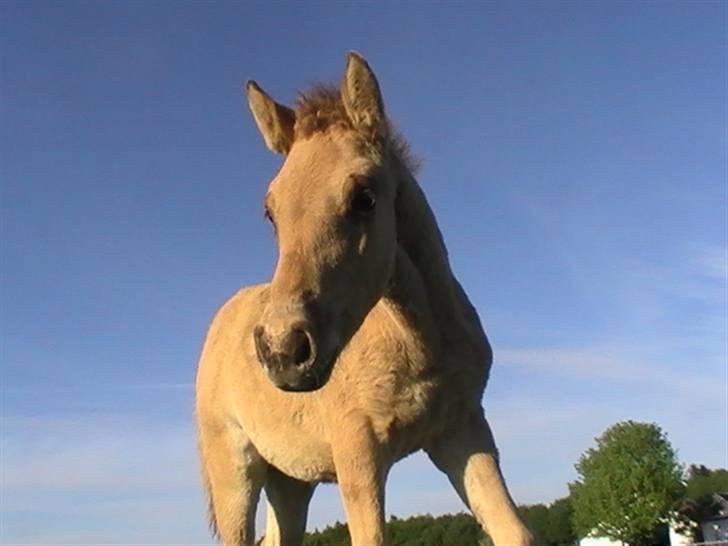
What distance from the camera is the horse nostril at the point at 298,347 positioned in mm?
3367

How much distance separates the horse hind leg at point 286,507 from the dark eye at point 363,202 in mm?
3288

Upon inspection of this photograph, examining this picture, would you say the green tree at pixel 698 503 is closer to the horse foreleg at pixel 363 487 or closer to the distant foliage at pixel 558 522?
the distant foliage at pixel 558 522

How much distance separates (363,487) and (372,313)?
100 cm

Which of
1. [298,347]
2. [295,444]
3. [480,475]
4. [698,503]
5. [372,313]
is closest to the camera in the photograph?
[298,347]

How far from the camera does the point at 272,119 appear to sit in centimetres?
461

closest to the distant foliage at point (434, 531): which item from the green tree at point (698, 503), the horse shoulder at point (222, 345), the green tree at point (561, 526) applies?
the green tree at point (561, 526)

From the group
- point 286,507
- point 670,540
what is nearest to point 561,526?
point 670,540

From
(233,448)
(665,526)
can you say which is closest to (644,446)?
(665,526)

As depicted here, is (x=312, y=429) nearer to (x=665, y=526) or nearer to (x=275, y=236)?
(x=275, y=236)

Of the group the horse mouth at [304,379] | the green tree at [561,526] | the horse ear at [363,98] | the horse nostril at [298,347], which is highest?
the green tree at [561,526]

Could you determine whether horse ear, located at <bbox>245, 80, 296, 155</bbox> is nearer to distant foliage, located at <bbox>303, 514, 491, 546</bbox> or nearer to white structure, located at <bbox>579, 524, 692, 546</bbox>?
distant foliage, located at <bbox>303, 514, 491, 546</bbox>

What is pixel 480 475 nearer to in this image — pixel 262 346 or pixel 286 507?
pixel 262 346

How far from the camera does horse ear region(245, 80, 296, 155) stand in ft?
15.0

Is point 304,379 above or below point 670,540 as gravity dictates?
below
